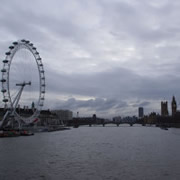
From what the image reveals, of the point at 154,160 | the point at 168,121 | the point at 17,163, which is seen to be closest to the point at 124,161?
the point at 154,160

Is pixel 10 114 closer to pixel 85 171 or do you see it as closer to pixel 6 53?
pixel 6 53

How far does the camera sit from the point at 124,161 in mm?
23734

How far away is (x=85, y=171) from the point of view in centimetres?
1962

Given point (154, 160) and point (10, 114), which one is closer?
point (154, 160)

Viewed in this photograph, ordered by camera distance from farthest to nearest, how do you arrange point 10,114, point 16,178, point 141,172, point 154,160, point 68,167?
1. point 10,114
2. point 154,160
3. point 68,167
4. point 141,172
5. point 16,178

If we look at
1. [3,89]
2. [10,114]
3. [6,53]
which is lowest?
[10,114]

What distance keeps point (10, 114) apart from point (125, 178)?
42.7m

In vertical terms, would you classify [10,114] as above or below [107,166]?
above

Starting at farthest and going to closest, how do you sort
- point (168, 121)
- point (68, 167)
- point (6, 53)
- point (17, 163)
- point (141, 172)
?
1. point (168, 121)
2. point (6, 53)
3. point (17, 163)
4. point (68, 167)
5. point (141, 172)

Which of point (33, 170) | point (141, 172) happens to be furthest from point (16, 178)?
point (141, 172)

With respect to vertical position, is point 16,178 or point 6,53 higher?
point 6,53

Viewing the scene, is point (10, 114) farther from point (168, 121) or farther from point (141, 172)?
point (168, 121)

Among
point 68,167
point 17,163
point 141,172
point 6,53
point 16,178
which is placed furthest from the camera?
point 6,53

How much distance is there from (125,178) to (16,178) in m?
6.34
